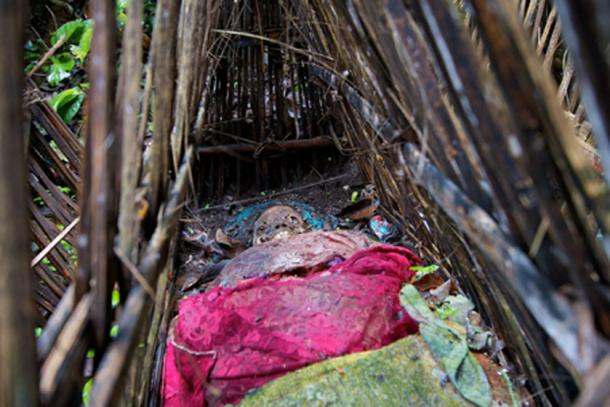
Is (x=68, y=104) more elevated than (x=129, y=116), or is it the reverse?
(x=129, y=116)

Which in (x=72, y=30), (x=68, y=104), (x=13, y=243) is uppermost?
(x=13, y=243)

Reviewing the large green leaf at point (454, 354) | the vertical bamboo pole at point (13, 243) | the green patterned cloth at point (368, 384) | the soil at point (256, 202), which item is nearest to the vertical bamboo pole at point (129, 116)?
the vertical bamboo pole at point (13, 243)

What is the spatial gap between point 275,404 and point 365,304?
55 cm

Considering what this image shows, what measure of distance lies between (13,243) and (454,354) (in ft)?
4.75

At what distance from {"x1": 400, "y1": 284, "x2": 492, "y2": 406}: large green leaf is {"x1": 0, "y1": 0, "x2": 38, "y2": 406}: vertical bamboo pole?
1.32 meters

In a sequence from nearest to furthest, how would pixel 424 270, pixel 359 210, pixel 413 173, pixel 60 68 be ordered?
pixel 413 173 → pixel 424 270 → pixel 359 210 → pixel 60 68

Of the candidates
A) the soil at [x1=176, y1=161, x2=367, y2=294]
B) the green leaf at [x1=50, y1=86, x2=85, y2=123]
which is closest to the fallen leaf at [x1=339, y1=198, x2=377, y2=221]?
the soil at [x1=176, y1=161, x2=367, y2=294]

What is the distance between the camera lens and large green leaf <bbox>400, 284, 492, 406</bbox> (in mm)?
1513

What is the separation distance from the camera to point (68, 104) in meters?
Result: 4.67

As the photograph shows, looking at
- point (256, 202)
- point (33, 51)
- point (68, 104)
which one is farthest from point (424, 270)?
point (33, 51)

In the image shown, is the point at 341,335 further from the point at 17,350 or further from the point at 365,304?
the point at 17,350

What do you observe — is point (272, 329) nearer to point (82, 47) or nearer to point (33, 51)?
point (82, 47)

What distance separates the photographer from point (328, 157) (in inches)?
169

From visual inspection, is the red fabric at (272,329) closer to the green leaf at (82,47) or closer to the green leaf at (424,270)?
the green leaf at (424,270)
